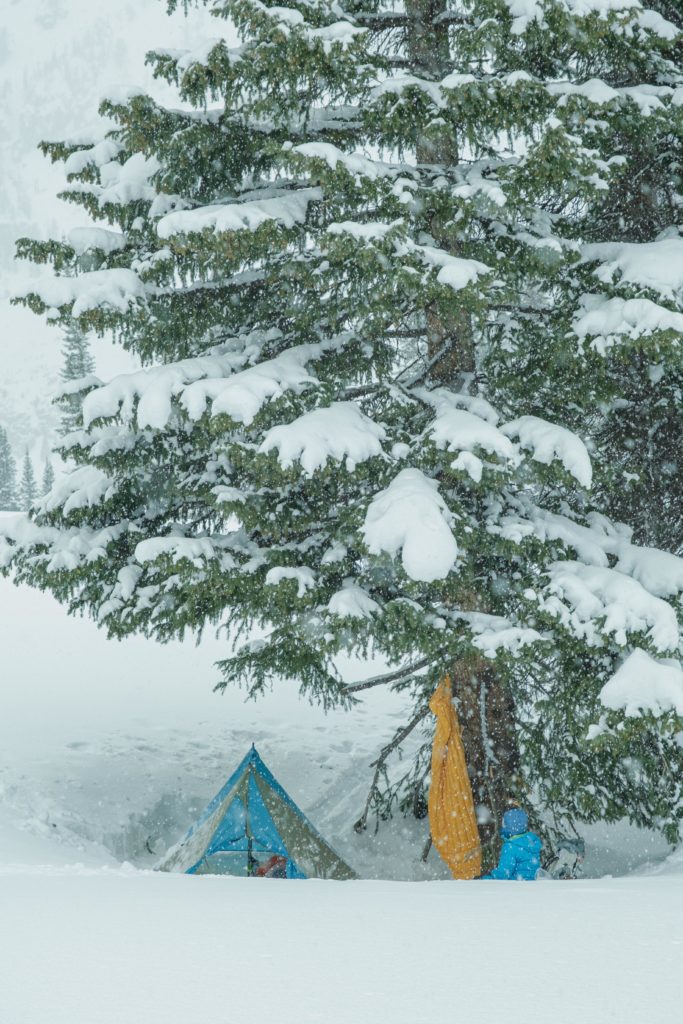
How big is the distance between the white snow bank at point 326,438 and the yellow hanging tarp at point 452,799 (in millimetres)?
2222

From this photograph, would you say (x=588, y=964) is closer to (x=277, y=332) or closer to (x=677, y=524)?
(x=277, y=332)

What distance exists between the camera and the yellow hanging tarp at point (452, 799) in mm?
7098

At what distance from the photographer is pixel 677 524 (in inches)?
323

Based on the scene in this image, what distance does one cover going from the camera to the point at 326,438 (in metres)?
5.77

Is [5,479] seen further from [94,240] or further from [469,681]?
[469,681]

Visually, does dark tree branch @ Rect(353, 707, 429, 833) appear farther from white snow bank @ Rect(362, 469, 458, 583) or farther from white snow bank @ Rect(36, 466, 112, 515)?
white snow bank @ Rect(36, 466, 112, 515)

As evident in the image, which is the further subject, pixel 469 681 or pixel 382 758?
pixel 382 758

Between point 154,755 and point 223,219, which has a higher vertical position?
point 223,219

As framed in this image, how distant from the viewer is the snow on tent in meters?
7.52

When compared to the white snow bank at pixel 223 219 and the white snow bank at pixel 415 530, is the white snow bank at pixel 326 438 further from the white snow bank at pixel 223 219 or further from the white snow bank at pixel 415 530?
the white snow bank at pixel 223 219

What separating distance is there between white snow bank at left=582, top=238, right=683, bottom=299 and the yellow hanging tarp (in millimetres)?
3283

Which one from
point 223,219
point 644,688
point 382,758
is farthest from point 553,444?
point 382,758

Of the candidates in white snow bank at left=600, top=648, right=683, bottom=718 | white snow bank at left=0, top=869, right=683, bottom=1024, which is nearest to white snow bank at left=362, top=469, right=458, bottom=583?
white snow bank at left=600, top=648, right=683, bottom=718

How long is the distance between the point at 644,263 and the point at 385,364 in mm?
2110
